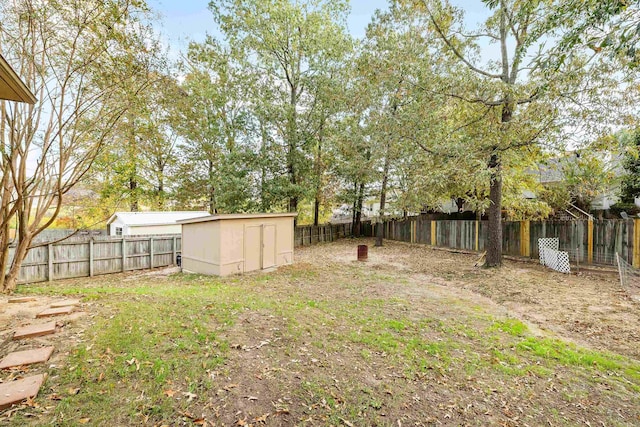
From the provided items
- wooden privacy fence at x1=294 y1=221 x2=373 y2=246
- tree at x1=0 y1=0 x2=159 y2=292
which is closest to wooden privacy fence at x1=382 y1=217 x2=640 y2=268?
wooden privacy fence at x1=294 y1=221 x2=373 y2=246

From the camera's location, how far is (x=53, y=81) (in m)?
6.43

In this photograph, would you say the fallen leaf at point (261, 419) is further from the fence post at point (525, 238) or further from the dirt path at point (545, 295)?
the fence post at point (525, 238)

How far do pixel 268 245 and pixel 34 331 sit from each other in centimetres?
715

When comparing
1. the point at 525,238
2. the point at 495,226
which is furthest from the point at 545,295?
the point at 525,238

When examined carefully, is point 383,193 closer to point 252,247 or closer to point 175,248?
point 252,247

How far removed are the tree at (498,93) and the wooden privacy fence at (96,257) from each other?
11463 mm

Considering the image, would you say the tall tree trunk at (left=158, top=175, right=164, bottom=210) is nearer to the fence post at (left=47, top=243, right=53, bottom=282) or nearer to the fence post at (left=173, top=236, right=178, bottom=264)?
the fence post at (left=173, top=236, right=178, bottom=264)

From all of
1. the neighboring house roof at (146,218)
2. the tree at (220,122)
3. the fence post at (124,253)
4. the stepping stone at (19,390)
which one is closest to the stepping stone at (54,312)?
the stepping stone at (19,390)

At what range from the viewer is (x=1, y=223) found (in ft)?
19.6

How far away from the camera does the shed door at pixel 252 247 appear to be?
Answer: 9.64 metres

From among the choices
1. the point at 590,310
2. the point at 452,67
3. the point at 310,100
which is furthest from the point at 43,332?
the point at 310,100

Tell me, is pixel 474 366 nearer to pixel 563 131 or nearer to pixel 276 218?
pixel 563 131

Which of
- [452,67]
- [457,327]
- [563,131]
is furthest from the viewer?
[452,67]

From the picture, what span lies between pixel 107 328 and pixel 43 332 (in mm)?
600
